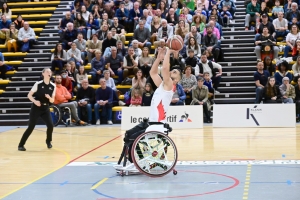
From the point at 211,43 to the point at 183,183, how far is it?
1321 cm

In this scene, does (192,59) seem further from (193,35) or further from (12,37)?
(12,37)

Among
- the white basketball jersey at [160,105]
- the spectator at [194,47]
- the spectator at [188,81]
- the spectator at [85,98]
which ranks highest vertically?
the spectator at [194,47]

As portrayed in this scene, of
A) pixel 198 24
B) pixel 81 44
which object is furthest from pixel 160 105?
pixel 81 44

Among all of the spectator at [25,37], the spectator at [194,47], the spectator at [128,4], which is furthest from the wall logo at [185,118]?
the spectator at [25,37]

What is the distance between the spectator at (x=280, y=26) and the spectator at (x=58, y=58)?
794 centimetres

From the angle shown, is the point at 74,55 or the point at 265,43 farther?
the point at 74,55

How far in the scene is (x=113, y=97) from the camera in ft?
65.7

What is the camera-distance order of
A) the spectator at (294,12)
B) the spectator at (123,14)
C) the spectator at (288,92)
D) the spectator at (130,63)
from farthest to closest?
the spectator at (123,14) < the spectator at (294,12) < the spectator at (130,63) < the spectator at (288,92)

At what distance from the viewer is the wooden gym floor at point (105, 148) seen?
434 inches

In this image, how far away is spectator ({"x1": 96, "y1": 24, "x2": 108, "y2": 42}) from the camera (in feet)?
75.0

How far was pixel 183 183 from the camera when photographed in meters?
9.18

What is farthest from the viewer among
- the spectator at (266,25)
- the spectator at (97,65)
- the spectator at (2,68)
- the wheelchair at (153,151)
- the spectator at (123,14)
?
the spectator at (123,14)

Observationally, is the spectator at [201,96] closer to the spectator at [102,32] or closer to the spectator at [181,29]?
the spectator at [181,29]

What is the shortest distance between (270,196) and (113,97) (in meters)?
12.4
